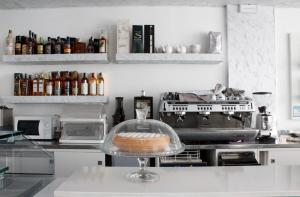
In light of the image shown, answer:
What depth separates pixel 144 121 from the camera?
Result: 5.32ft

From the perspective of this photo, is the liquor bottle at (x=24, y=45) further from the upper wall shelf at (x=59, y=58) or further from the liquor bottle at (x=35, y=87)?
the liquor bottle at (x=35, y=87)

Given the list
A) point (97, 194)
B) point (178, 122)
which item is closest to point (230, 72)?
point (178, 122)

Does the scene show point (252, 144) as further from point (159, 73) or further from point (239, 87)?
point (159, 73)

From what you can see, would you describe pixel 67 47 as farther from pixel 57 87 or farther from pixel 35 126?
pixel 35 126

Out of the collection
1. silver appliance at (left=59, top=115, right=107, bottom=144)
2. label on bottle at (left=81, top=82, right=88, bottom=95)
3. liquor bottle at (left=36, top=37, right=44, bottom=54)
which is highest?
liquor bottle at (left=36, top=37, right=44, bottom=54)

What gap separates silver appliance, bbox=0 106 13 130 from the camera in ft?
10.8

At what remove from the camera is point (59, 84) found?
338 cm

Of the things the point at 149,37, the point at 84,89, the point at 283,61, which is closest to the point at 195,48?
the point at 149,37

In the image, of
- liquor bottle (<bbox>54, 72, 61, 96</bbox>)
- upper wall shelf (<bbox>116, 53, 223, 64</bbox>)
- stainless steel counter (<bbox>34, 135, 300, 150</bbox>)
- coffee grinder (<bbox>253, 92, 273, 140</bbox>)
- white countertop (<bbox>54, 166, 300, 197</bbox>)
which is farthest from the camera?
liquor bottle (<bbox>54, 72, 61, 96</bbox>)

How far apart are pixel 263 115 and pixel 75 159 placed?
2.09 metres

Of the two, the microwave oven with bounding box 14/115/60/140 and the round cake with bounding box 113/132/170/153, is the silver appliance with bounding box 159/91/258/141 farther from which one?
the round cake with bounding box 113/132/170/153

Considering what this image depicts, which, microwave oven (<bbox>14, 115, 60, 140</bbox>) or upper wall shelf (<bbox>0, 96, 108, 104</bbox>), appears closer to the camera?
microwave oven (<bbox>14, 115, 60, 140</bbox>)

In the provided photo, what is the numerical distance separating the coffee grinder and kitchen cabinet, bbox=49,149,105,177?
1735 millimetres

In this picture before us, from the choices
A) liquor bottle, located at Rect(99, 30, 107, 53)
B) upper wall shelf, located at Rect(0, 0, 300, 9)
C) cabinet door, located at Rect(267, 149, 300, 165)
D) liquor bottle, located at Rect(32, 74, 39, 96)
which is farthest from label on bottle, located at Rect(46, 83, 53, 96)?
cabinet door, located at Rect(267, 149, 300, 165)
